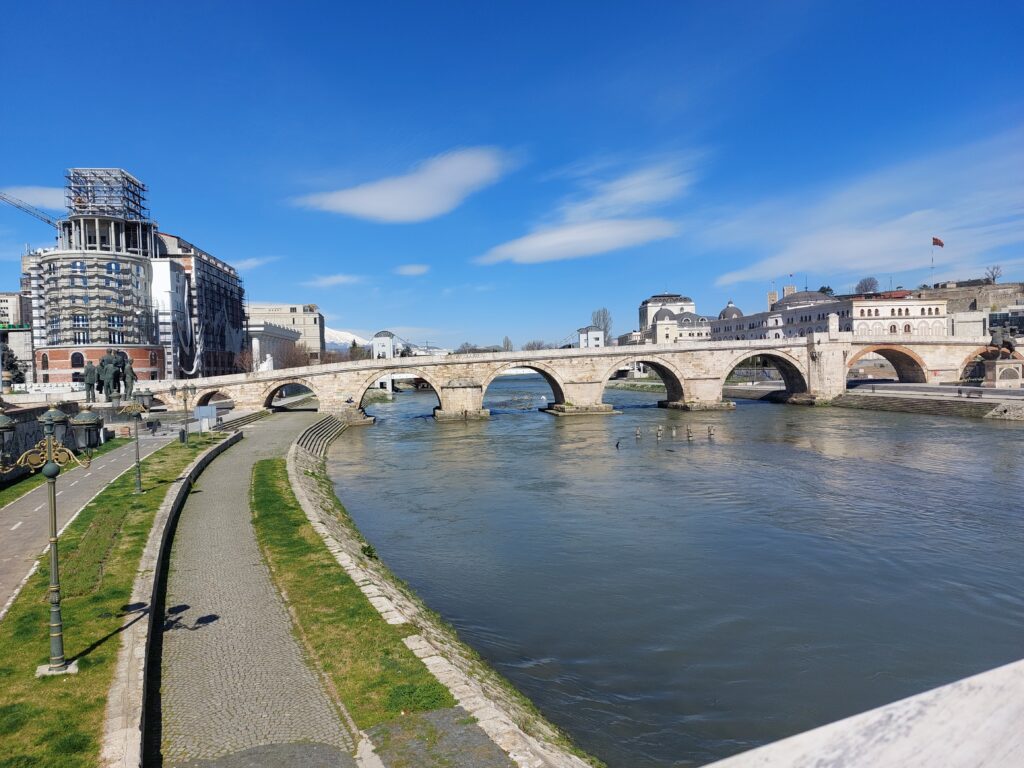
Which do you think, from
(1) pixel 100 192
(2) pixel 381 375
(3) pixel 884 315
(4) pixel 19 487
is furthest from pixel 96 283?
(3) pixel 884 315

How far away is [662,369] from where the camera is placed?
5569cm

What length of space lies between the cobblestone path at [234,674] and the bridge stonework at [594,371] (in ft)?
115

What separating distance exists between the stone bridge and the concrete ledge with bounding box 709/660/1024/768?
4531 cm

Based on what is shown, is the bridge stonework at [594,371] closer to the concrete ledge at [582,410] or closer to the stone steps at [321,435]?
the concrete ledge at [582,410]

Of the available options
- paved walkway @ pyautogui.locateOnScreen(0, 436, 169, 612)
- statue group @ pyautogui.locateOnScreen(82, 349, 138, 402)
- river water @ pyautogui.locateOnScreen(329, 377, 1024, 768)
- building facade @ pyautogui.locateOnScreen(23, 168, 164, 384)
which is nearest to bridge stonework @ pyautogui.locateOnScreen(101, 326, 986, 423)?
statue group @ pyautogui.locateOnScreen(82, 349, 138, 402)

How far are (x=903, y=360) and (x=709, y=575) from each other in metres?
56.7

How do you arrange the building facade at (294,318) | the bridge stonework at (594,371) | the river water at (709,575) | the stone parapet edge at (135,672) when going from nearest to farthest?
the stone parapet edge at (135,672)
the river water at (709,575)
the bridge stonework at (594,371)
the building facade at (294,318)

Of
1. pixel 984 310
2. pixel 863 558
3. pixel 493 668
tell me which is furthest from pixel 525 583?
pixel 984 310

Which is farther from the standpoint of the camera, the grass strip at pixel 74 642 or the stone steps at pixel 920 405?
the stone steps at pixel 920 405

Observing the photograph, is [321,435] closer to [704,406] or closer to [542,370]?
[542,370]

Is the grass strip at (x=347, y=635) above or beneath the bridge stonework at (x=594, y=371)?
beneath

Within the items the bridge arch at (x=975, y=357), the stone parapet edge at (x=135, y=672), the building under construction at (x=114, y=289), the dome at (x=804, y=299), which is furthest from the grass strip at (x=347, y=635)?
the dome at (x=804, y=299)

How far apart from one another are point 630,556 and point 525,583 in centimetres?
298

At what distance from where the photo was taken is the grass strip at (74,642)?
5969mm
